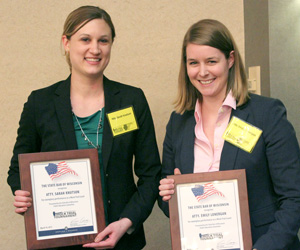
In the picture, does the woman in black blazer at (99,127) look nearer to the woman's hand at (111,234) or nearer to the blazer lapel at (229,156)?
the woman's hand at (111,234)

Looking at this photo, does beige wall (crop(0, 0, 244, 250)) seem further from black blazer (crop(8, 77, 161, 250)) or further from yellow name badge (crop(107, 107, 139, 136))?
yellow name badge (crop(107, 107, 139, 136))

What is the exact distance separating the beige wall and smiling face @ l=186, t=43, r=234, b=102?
0.98 metres

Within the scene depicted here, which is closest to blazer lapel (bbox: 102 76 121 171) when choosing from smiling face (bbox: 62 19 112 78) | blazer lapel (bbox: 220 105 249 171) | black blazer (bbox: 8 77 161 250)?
black blazer (bbox: 8 77 161 250)

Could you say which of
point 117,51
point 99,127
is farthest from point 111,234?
point 117,51

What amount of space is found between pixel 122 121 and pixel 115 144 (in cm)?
12

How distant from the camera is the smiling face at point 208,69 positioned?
1734 millimetres

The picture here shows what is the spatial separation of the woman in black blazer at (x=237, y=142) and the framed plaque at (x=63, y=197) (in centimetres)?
32

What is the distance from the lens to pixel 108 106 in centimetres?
187

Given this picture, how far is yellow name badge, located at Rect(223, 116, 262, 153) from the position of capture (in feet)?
5.49

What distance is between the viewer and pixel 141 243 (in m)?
1.96

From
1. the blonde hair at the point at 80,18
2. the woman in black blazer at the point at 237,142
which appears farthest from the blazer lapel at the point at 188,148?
the blonde hair at the point at 80,18

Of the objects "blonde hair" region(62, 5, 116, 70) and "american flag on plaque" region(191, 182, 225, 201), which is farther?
"blonde hair" region(62, 5, 116, 70)

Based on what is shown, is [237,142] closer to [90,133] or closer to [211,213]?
[211,213]

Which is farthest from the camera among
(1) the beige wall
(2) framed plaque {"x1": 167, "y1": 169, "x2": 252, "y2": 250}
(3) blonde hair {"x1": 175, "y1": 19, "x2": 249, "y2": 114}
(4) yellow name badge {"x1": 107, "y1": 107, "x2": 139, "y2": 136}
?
(1) the beige wall
